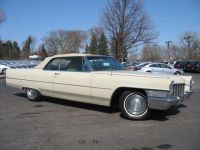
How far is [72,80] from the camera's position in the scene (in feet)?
26.1

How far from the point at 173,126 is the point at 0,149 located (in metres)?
3.37

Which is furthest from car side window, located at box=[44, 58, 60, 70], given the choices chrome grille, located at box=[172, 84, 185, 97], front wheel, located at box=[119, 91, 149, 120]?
chrome grille, located at box=[172, 84, 185, 97]

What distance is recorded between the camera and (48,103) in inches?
359

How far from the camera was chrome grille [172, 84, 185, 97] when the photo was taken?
6.75 metres

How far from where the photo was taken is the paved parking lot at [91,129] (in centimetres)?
504

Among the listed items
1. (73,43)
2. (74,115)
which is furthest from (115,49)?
(73,43)

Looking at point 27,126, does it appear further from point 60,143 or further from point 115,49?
point 115,49

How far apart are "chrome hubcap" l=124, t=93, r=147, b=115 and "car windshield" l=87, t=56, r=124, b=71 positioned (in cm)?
135

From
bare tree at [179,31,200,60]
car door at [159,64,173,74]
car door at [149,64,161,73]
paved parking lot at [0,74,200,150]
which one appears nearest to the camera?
paved parking lot at [0,74,200,150]

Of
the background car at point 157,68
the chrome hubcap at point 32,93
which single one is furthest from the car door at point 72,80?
the background car at point 157,68

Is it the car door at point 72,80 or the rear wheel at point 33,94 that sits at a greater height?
the car door at point 72,80

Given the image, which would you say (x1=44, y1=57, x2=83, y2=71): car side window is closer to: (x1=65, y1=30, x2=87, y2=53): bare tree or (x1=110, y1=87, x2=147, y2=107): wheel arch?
(x1=110, y1=87, x2=147, y2=107): wheel arch

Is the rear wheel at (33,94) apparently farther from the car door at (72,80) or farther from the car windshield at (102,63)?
the car windshield at (102,63)

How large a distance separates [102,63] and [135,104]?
5.79 feet
